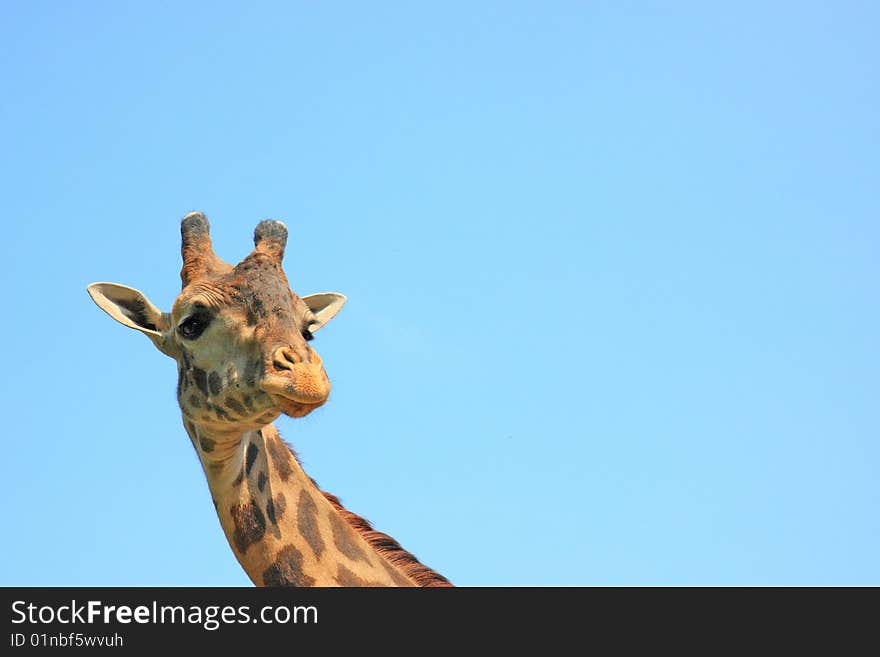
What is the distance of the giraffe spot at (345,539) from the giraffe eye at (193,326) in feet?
8.14

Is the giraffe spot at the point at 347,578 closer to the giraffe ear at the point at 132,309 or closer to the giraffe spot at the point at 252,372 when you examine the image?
the giraffe spot at the point at 252,372

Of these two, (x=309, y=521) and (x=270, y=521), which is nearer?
(x=270, y=521)

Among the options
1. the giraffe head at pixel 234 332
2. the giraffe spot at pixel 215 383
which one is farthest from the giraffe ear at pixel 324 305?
the giraffe spot at pixel 215 383

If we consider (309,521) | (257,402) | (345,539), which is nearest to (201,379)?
(257,402)

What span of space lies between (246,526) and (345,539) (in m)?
1.22

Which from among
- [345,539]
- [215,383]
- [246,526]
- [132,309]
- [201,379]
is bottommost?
[246,526]

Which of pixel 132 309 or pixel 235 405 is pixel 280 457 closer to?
pixel 235 405

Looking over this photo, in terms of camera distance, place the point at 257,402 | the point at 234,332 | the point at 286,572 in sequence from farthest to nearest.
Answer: the point at 286,572, the point at 234,332, the point at 257,402

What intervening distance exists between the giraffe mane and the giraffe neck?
422 mm

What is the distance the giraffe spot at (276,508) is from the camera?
62.1ft

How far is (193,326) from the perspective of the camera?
18.8m

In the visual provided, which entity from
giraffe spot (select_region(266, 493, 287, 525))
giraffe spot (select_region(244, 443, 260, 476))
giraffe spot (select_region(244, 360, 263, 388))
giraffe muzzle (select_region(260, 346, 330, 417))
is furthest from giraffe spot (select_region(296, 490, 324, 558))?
giraffe spot (select_region(244, 360, 263, 388))

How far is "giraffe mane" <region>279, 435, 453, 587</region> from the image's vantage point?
20.0m
